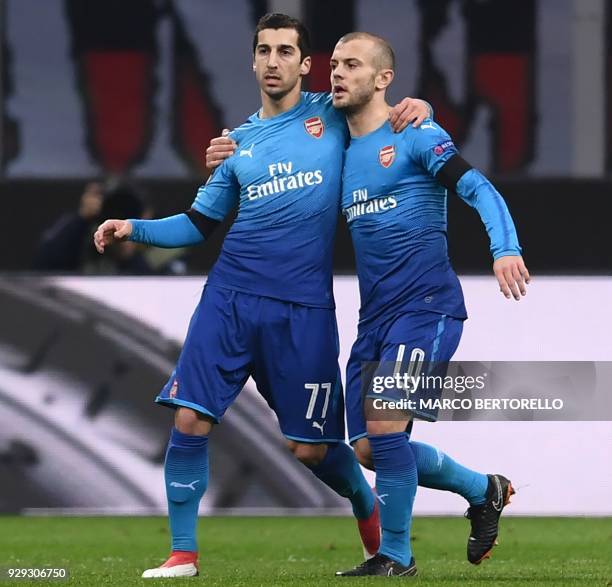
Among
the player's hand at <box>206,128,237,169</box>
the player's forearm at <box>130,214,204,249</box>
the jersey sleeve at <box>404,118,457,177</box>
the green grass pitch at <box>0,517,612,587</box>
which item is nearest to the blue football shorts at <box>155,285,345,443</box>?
the player's forearm at <box>130,214,204,249</box>

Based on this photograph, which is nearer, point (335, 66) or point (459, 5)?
point (335, 66)

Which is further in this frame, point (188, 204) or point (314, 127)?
point (188, 204)

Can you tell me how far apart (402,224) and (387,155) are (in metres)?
0.26

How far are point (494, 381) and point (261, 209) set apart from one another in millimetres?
2344

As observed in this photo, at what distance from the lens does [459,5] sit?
1474 centimetres

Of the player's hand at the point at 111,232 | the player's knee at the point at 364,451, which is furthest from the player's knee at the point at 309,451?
the player's hand at the point at 111,232

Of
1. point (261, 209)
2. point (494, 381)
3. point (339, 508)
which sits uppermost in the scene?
point (261, 209)

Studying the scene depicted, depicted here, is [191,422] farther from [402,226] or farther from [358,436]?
[402,226]

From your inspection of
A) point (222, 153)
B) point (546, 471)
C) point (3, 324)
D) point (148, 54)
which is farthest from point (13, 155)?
point (222, 153)

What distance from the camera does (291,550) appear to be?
29.2 feet

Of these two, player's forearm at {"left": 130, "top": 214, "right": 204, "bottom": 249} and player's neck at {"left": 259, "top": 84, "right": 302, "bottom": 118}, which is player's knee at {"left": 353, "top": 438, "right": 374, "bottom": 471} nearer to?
player's forearm at {"left": 130, "top": 214, "right": 204, "bottom": 249}

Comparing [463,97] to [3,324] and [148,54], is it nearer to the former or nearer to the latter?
[148,54]

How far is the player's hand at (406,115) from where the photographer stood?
725 centimetres

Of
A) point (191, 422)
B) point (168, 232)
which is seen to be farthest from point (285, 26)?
point (191, 422)
